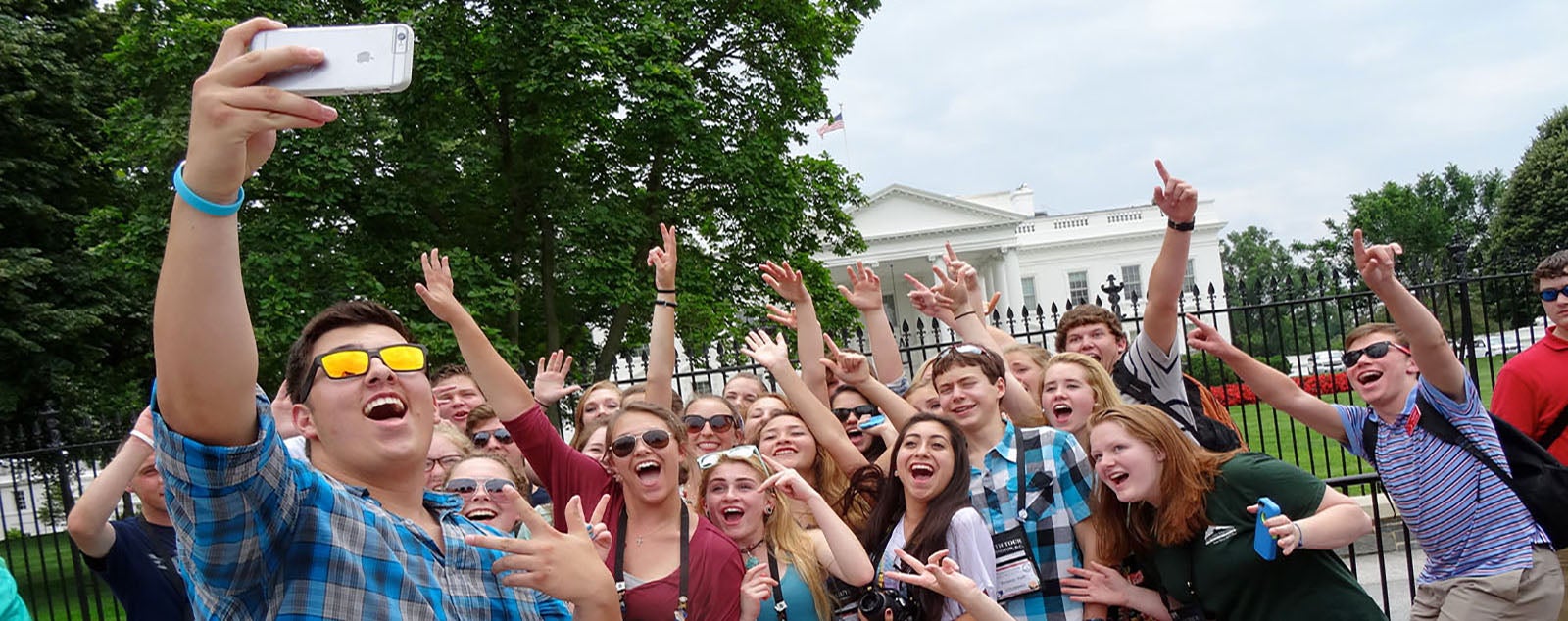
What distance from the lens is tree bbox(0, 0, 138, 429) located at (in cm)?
1355

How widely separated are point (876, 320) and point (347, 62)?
14.4 feet

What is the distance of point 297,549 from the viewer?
1.70m

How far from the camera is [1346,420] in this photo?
13.9 ft

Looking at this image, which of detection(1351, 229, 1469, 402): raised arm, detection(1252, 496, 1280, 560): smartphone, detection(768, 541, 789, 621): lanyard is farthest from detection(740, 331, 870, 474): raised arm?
detection(1351, 229, 1469, 402): raised arm

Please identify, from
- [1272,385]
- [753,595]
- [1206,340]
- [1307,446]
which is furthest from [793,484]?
[1307,446]

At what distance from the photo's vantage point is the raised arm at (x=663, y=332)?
15.4 feet

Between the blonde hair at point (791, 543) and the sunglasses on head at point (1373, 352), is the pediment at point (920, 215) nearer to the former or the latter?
the sunglasses on head at point (1373, 352)

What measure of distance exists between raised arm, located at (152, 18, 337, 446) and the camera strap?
107 inches

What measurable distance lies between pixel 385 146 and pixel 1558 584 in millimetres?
14195

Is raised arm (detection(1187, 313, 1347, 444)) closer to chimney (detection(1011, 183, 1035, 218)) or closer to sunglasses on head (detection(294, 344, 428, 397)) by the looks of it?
sunglasses on head (detection(294, 344, 428, 397))

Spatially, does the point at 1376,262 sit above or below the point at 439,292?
below

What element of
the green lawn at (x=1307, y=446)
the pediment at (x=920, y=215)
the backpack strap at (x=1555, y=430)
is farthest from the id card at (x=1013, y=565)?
the pediment at (x=920, y=215)

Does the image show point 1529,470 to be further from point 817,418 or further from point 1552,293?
point 817,418

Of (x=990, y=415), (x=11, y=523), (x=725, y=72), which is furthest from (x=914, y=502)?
(x=11, y=523)
